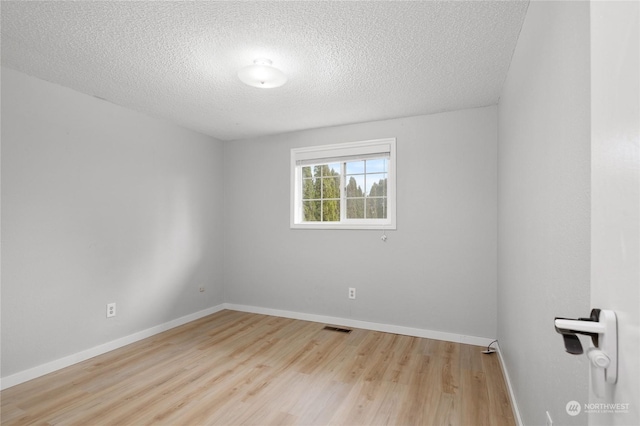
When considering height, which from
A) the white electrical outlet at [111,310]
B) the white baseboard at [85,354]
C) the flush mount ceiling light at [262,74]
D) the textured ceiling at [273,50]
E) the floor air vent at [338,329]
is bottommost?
the floor air vent at [338,329]

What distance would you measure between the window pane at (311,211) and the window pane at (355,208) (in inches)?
16.8

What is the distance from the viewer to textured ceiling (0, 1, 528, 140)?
A: 1.70 meters

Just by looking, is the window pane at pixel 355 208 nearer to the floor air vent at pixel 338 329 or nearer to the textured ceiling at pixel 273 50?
the textured ceiling at pixel 273 50

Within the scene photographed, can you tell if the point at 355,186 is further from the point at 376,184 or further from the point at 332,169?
the point at 332,169

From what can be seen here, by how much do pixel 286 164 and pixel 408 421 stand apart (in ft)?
9.99

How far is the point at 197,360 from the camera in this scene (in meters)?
2.70

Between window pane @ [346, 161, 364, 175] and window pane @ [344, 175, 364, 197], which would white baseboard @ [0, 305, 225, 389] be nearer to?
window pane @ [344, 175, 364, 197]

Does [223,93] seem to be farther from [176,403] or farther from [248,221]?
[176,403]

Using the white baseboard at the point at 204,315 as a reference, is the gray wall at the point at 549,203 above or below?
above

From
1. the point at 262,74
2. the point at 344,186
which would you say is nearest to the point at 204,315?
the point at 344,186

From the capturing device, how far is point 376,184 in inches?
142

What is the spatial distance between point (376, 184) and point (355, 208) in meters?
0.39

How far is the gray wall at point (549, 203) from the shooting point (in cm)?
92

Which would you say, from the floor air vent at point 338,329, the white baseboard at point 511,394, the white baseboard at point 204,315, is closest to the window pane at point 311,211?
the white baseboard at point 204,315
